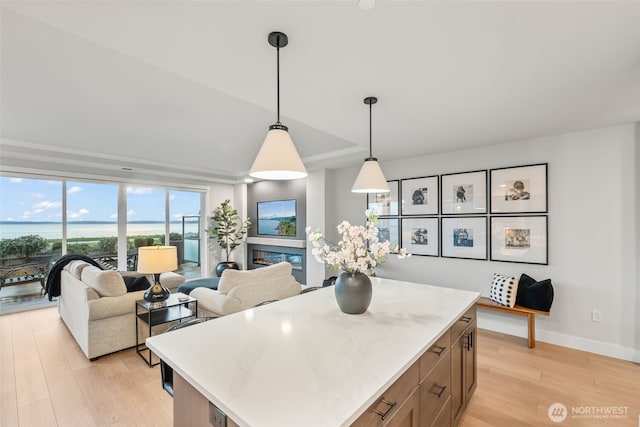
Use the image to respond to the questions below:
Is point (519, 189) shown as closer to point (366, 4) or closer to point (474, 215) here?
point (474, 215)

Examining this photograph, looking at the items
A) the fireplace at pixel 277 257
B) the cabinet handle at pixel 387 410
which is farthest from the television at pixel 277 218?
the cabinet handle at pixel 387 410

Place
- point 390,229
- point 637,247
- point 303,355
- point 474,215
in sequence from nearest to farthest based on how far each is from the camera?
point 303,355, point 637,247, point 474,215, point 390,229

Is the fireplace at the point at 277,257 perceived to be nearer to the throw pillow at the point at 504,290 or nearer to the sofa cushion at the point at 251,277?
the sofa cushion at the point at 251,277

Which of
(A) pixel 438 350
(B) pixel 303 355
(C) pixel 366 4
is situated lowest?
(A) pixel 438 350

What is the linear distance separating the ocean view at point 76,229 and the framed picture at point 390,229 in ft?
15.4

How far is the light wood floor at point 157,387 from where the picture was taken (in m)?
2.08

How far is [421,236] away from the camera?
4.18 meters

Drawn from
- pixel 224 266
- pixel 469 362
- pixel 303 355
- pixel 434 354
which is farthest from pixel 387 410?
pixel 224 266

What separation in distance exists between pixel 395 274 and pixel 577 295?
2118mm

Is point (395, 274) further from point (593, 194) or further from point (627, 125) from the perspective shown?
point (627, 125)

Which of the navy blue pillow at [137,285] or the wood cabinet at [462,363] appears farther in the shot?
the navy blue pillow at [137,285]

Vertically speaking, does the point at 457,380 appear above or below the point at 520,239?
below

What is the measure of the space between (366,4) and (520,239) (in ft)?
10.9

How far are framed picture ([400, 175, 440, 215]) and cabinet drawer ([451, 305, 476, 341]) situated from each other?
2.12 meters
